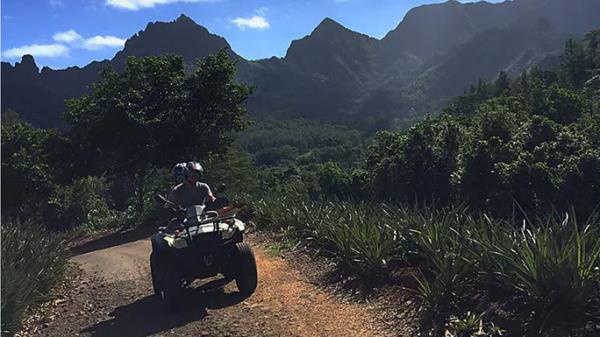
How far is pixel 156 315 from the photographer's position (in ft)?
22.5

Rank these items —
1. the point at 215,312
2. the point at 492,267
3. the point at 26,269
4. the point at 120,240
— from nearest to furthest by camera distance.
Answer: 1. the point at 492,267
2. the point at 215,312
3. the point at 26,269
4. the point at 120,240

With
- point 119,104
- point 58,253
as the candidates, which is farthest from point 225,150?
point 58,253

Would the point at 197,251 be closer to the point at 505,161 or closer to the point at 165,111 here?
the point at 165,111

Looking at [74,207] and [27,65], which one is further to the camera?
[27,65]

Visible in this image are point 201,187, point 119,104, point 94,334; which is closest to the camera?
point 94,334

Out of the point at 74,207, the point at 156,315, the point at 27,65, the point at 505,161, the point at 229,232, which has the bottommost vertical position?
the point at 74,207

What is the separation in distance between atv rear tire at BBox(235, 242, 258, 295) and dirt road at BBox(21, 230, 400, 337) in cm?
13

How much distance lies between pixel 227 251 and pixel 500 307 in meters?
3.20

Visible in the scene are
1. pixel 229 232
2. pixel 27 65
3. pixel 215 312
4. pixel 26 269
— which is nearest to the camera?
pixel 215 312

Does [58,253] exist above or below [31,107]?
below

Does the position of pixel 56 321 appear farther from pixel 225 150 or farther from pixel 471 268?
pixel 225 150

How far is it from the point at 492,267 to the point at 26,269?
19.8 feet

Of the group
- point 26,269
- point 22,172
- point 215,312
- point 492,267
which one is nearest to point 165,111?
point 26,269

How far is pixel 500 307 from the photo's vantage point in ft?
16.8
